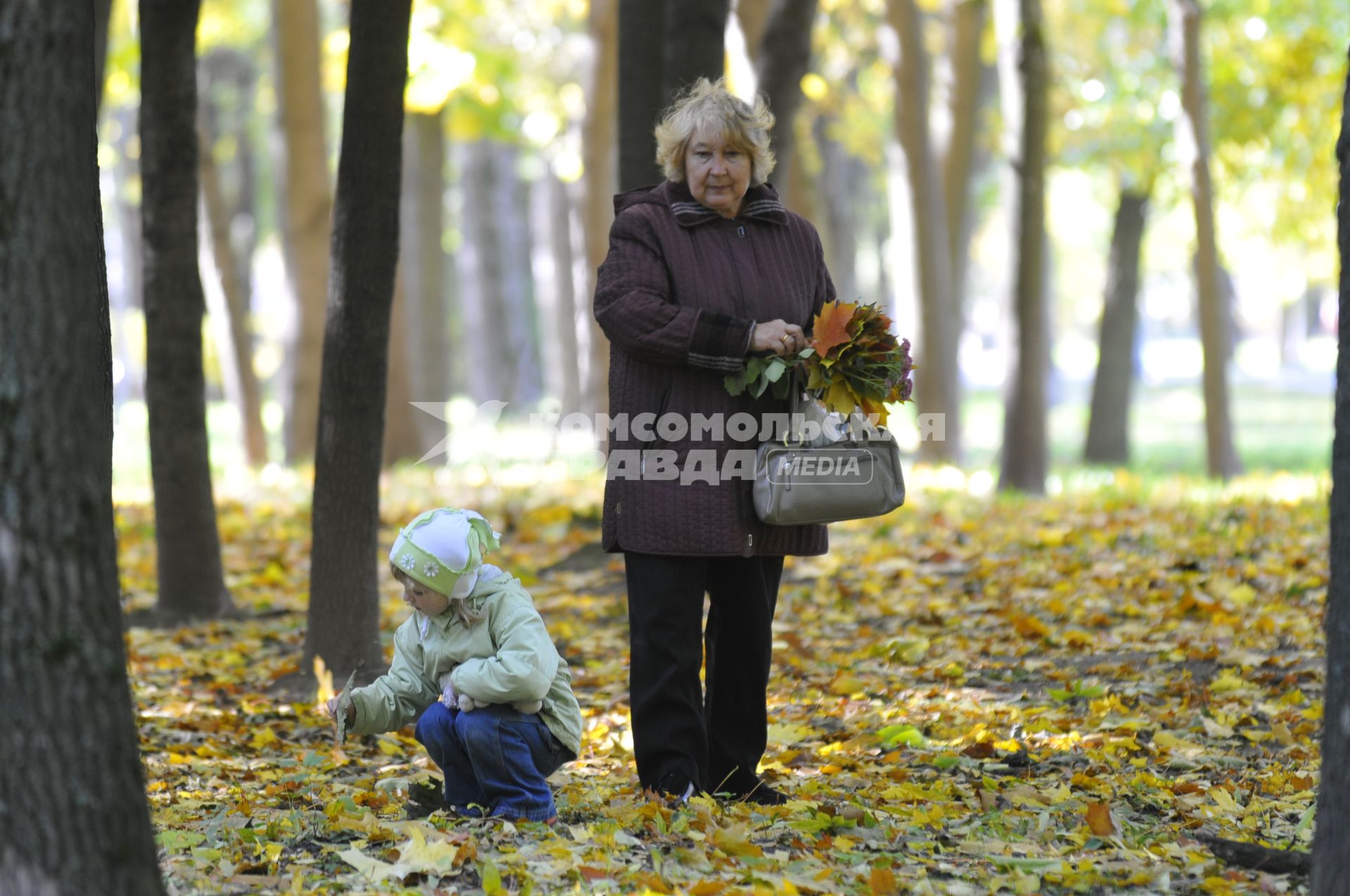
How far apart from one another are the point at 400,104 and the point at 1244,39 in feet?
42.8

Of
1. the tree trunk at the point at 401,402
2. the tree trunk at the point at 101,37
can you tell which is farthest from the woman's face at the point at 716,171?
the tree trunk at the point at 401,402

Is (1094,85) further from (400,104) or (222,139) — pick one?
(222,139)

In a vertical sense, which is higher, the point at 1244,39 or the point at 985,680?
the point at 1244,39

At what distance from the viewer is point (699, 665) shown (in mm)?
4082

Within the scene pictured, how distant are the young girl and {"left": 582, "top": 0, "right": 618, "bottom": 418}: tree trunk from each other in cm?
946

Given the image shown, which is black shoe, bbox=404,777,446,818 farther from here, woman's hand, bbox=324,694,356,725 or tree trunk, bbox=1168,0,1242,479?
tree trunk, bbox=1168,0,1242,479

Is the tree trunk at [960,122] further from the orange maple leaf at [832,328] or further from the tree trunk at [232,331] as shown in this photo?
the orange maple leaf at [832,328]

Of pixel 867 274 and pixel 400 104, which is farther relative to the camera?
pixel 867 274

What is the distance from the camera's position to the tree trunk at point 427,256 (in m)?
17.2

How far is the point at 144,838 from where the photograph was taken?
9.09 ft

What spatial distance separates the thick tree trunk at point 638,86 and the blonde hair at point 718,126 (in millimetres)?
3333

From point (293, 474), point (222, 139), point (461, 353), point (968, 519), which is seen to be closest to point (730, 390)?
point (968, 519)

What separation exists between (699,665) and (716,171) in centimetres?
140

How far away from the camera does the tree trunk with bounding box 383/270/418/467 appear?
13.5m
